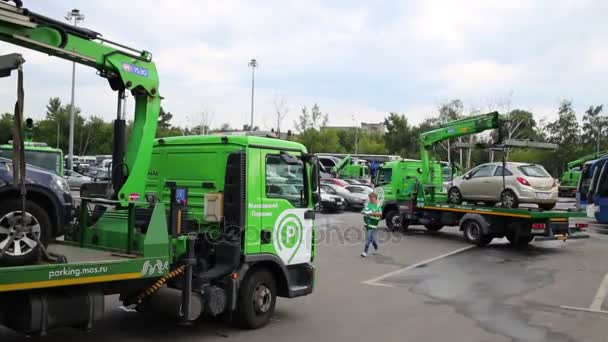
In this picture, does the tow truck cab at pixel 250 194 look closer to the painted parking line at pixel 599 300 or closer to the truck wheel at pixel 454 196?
the painted parking line at pixel 599 300

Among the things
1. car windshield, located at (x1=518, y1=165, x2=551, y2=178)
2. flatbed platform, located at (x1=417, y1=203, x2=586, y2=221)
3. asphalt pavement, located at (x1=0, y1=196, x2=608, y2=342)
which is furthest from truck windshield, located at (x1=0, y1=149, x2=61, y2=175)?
car windshield, located at (x1=518, y1=165, x2=551, y2=178)

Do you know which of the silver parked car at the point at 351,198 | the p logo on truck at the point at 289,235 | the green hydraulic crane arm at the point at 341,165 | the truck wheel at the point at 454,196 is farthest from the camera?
the green hydraulic crane arm at the point at 341,165

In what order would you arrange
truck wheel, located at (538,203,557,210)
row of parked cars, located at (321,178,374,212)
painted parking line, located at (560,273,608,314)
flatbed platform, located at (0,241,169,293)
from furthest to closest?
row of parked cars, located at (321,178,374,212) → truck wheel, located at (538,203,557,210) → painted parking line, located at (560,273,608,314) → flatbed platform, located at (0,241,169,293)

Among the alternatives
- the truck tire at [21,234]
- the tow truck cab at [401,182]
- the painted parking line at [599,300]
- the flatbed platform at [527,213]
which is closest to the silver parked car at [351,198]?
the tow truck cab at [401,182]

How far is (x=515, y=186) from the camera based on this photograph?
1541 cm

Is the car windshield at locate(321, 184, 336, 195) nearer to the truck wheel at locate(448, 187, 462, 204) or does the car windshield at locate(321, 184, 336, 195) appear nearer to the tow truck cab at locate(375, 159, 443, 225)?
the tow truck cab at locate(375, 159, 443, 225)

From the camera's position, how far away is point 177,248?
585cm

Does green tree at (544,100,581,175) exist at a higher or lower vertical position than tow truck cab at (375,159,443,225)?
higher

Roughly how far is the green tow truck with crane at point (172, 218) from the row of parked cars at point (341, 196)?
61.3 ft

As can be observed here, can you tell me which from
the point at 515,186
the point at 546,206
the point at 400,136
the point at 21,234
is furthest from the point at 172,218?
the point at 400,136

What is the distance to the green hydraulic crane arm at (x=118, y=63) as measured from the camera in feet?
17.6

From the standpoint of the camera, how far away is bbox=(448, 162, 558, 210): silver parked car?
50.0 ft

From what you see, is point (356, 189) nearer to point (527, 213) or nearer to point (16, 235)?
point (527, 213)

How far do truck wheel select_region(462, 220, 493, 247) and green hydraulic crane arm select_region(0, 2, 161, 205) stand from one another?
10.8 meters
